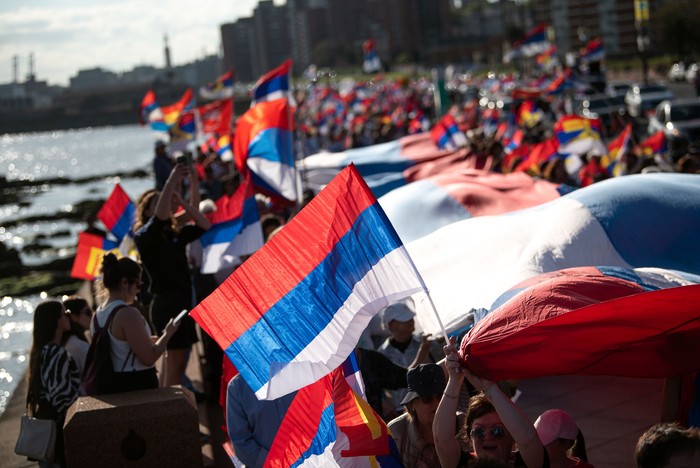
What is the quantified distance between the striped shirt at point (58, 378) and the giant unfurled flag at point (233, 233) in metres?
2.42

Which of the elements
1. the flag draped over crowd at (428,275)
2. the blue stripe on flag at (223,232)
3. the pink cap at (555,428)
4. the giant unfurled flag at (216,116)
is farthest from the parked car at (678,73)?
the pink cap at (555,428)

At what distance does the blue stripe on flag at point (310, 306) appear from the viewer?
4.62m

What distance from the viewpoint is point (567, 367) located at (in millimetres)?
4766

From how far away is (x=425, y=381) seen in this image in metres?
4.69

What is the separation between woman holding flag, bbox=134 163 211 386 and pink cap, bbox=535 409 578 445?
148 inches

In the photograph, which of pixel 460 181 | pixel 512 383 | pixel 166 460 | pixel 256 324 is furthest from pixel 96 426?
pixel 460 181

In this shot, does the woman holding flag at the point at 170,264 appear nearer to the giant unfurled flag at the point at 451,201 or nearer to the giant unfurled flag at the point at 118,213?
the giant unfurled flag at the point at 451,201

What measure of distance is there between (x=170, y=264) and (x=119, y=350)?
152 cm

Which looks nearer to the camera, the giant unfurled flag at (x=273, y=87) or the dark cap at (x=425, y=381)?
the dark cap at (x=425, y=381)

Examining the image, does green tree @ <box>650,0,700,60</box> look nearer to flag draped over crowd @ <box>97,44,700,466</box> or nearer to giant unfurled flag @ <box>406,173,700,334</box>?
flag draped over crowd @ <box>97,44,700,466</box>

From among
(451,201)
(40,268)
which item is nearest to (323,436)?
(451,201)

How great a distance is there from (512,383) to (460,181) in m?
4.65

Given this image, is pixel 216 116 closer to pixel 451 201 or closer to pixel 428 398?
pixel 451 201

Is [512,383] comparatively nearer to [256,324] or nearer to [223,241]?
[256,324]
